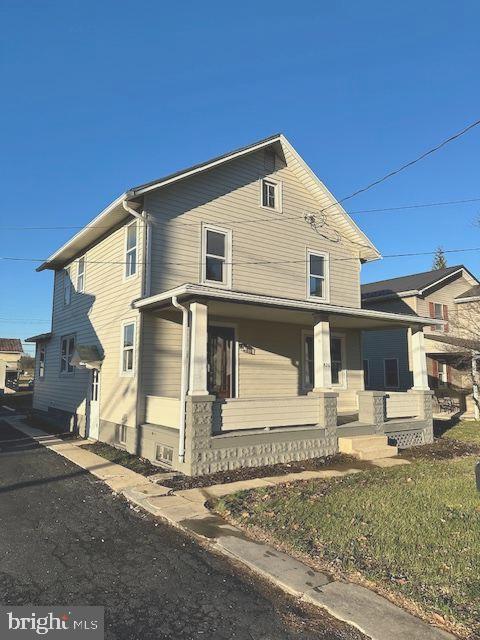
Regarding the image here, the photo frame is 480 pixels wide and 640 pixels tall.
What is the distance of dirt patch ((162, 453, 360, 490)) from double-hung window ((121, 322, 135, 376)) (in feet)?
12.1

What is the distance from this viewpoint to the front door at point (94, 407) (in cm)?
1313

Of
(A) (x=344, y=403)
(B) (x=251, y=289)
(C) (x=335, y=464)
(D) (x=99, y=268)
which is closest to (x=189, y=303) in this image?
(B) (x=251, y=289)

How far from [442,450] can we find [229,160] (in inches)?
379

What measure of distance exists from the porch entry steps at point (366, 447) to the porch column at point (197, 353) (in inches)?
161

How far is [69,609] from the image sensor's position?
3.78m

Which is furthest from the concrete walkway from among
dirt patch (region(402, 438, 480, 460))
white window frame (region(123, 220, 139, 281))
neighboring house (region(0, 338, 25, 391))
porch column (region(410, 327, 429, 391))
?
neighboring house (region(0, 338, 25, 391))

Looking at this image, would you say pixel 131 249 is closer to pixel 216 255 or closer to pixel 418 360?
pixel 216 255

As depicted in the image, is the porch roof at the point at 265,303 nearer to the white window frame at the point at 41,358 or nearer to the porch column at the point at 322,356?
the porch column at the point at 322,356

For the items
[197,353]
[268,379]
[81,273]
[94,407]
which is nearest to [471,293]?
[268,379]

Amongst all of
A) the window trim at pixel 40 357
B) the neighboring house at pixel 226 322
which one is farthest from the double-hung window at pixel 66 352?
the window trim at pixel 40 357

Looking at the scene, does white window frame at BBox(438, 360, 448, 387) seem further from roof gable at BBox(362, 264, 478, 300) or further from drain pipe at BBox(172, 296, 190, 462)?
drain pipe at BBox(172, 296, 190, 462)

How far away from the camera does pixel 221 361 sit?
1228 cm

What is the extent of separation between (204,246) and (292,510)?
7477mm

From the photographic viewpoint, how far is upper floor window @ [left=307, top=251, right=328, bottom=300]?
14.3 m
